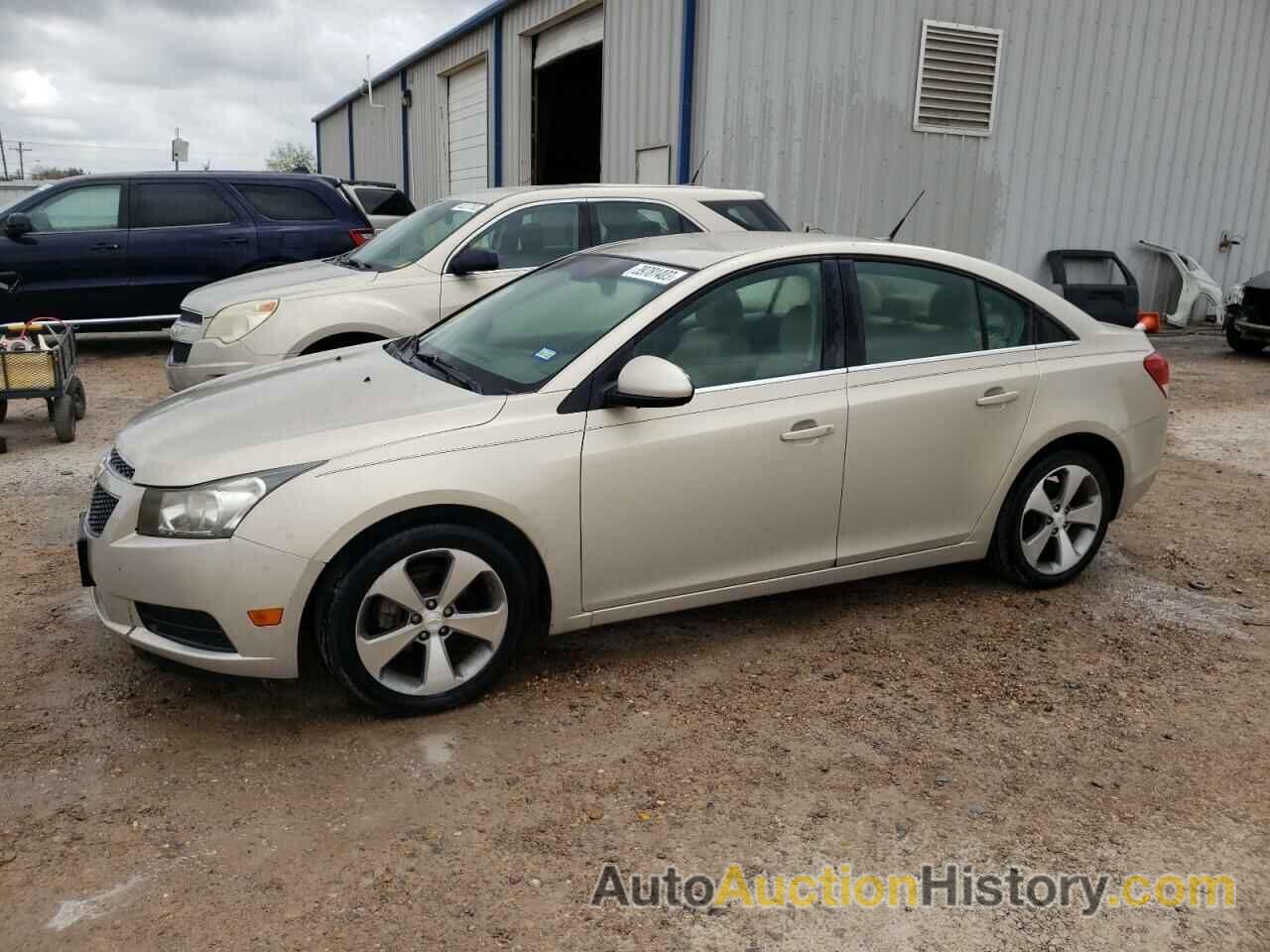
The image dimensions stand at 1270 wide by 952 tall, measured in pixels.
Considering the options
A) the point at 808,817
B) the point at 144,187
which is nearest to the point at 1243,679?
the point at 808,817

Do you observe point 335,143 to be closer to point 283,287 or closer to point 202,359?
point 283,287

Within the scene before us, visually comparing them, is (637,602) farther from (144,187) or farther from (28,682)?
(144,187)

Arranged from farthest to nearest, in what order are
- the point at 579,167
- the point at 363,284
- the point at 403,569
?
the point at 579,167 < the point at 363,284 < the point at 403,569

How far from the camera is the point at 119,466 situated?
136 inches

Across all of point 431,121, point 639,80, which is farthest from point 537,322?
point 431,121

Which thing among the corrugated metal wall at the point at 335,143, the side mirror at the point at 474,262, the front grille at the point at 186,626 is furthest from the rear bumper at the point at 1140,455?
the corrugated metal wall at the point at 335,143

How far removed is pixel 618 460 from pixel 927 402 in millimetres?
1330

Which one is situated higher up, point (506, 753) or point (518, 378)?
point (518, 378)

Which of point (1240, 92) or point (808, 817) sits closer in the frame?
point (808, 817)

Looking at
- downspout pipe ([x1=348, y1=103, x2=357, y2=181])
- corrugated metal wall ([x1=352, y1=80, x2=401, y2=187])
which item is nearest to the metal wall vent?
corrugated metal wall ([x1=352, y1=80, x2=401, y2=187])

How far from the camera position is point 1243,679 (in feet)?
12.7

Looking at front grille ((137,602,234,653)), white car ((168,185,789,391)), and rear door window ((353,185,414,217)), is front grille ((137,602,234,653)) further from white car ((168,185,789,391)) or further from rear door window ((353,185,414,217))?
rear door window ((353,185,414,217))

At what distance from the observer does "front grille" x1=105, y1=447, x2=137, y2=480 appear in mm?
3365

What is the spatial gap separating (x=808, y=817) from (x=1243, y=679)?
200cm
